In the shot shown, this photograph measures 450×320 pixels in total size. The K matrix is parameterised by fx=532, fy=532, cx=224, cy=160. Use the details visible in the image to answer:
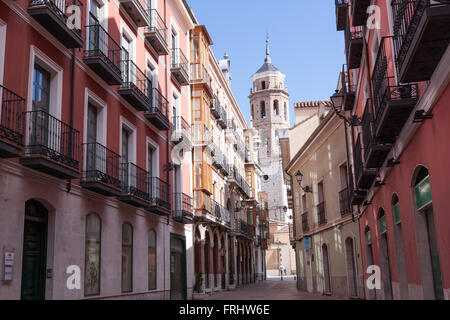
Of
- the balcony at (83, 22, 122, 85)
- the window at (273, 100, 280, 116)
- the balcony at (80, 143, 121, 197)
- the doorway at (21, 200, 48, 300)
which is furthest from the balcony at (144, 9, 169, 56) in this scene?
the window at (273, 100, 280, 116)

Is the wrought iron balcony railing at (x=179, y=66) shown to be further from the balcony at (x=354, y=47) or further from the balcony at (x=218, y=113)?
the balcony at (x=354, y=47)

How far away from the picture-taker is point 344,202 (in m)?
20.3

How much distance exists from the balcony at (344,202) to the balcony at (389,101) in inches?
324

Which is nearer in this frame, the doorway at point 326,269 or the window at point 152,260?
the window at point 152,260

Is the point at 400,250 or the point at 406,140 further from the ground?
the point at 406,140

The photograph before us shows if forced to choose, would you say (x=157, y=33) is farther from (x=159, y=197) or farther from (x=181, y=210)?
(x=181, y=210)

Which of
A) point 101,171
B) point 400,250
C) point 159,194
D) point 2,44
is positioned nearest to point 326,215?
point 159,194

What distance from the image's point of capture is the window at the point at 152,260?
17.8 meters

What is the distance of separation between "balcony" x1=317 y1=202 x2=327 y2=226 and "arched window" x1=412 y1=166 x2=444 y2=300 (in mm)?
13470

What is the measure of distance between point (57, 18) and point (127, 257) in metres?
7.58

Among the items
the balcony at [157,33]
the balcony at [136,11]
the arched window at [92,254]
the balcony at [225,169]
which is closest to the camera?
A: the arched window at [92,254]

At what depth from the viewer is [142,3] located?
18.3 m

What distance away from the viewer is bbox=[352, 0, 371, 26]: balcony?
12.8m

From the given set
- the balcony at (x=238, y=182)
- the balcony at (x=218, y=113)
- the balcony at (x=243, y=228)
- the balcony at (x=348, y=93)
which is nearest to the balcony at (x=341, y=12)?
the balcony at (x=348, y=93)
